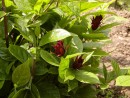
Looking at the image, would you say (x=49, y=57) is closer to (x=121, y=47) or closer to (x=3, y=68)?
(x=3, y=68)

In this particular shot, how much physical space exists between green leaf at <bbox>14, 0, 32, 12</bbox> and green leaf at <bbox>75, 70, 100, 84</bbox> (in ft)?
1.39

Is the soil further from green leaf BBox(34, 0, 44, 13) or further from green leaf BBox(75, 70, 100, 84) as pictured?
green leaf BBox(34, 0, 44, 13)

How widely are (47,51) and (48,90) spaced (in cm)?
24

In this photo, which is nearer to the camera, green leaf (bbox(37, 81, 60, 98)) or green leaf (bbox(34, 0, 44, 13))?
green leaf (bbox(34, 0, 44, 13))

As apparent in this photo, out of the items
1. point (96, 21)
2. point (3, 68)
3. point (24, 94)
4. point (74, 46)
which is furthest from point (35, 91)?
point (96, 21)

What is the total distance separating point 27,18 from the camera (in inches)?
68.5

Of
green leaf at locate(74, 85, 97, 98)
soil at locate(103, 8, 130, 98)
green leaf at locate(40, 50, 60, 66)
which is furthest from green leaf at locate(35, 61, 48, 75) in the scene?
soil at locate(103, 8, 130, 98)

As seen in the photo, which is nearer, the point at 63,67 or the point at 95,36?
the point at 63,67

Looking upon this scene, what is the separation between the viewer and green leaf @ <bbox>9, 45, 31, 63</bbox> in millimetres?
1617

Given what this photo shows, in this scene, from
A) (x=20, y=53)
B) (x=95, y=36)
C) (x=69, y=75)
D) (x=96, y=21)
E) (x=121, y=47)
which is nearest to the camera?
(x=69, y=75)

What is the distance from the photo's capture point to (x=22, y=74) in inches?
63.0

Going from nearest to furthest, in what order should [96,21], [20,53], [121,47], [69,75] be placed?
1. [69,75]
2. [20,53]
3. [96,21]
4. [121,47]

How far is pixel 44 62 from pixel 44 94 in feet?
0.62

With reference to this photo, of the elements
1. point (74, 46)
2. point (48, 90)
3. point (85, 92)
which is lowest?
point (85, 92)
